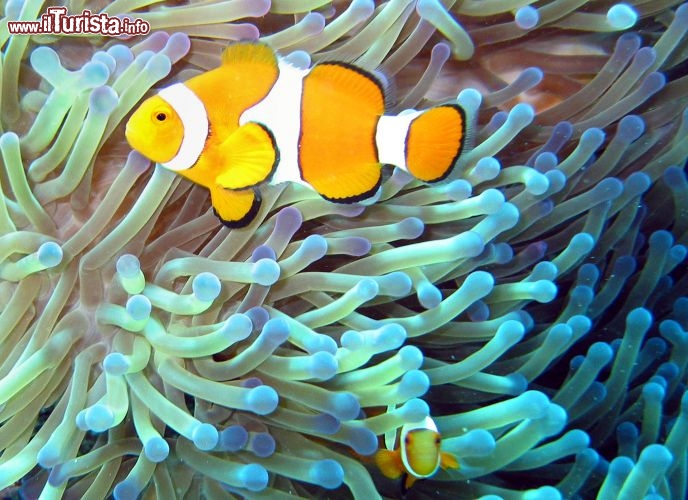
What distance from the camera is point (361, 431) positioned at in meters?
1.35

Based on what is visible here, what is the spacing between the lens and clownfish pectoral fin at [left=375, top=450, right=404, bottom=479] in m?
1.40

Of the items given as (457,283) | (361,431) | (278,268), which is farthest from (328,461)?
(457,283)

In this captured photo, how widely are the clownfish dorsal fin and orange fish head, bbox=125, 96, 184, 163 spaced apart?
0.17 m

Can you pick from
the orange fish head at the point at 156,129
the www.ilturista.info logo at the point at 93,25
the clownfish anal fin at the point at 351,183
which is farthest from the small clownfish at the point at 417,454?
the www.ilturista.info logo at the point at 93,25

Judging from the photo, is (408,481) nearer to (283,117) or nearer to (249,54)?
(283,117)

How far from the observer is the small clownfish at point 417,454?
1.30 metres

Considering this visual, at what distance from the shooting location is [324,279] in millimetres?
1420

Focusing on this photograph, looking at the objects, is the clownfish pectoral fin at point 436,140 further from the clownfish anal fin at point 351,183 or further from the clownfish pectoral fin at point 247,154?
the clownfish pectoral fin at point 247,154

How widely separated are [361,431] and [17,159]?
0.89m

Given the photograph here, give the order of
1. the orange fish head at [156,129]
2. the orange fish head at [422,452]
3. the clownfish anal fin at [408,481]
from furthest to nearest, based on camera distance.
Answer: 1. the clownfish anal fin at [408,481]
2. the orange fish head at [422,452]
3. the orange fish head at [156,129]

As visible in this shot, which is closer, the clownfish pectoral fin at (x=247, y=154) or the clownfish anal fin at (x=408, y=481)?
the clownfish pectoral fin at (x=247, y=154)

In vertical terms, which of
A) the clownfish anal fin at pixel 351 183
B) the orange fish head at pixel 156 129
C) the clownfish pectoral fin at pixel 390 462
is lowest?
the clownfish pectoral fin at pixel 390 462

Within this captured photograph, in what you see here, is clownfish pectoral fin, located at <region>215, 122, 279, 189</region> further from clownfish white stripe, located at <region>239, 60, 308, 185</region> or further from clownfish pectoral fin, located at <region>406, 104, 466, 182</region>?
clownfish pectoral fin, located at <region>406, 104, 466, 182</region>

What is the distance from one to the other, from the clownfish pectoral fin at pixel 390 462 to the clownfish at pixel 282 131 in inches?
21.2
